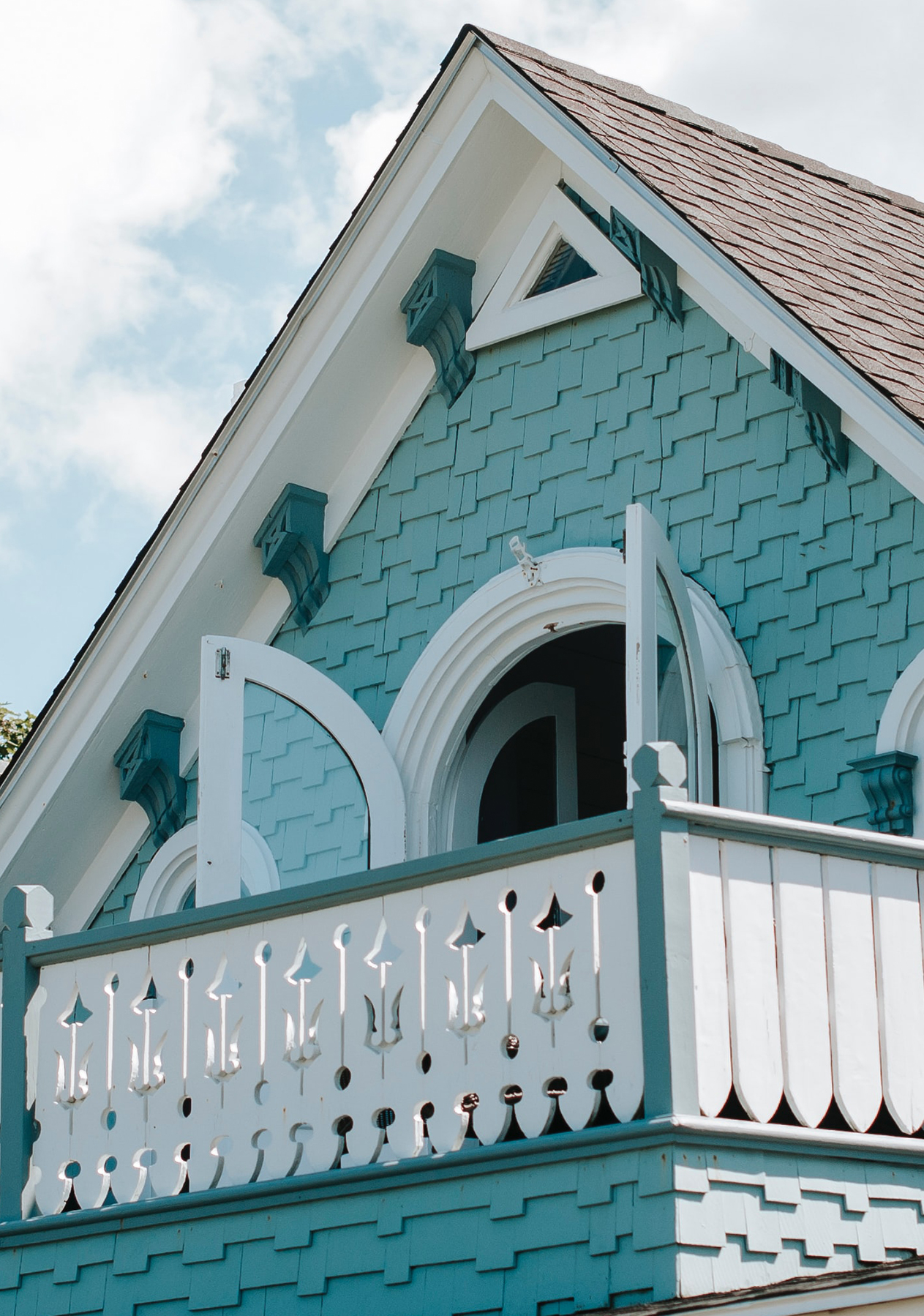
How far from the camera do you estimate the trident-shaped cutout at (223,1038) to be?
6.16 metres

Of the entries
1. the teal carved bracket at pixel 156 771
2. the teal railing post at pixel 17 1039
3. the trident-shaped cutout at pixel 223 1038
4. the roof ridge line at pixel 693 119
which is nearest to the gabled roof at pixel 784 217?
the roof ridge line at pixel 693 119

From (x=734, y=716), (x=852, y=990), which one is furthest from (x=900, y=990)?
(x=734, y=716)

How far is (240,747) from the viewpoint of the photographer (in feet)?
27.2

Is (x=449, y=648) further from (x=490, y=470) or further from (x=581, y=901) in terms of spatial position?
(x=581, y=901)

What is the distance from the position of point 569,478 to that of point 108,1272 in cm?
376

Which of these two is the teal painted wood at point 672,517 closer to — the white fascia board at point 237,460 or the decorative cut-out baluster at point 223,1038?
the white fascia board at point 237,460

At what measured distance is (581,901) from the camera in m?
5.45

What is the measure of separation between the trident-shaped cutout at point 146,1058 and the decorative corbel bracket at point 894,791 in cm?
252

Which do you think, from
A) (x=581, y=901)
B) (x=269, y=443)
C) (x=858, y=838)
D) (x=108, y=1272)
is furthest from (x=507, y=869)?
(x=269, y=443)

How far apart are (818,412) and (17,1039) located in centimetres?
351

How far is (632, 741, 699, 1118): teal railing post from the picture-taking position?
16.8ft

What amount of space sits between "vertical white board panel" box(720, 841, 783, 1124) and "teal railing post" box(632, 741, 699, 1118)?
0.15 m

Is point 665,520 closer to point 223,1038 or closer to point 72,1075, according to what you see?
point 223,1038

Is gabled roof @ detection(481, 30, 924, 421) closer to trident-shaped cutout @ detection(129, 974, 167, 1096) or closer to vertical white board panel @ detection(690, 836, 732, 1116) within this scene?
vertical white board panel @ detection(690, 836, 732, 1116)
